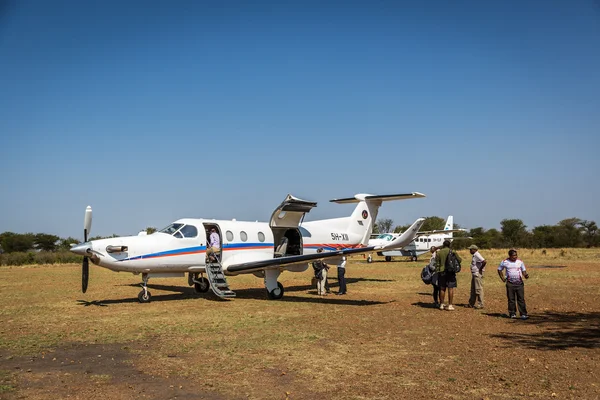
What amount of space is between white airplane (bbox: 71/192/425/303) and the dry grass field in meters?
1.11

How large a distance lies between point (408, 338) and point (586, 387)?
3725 mm

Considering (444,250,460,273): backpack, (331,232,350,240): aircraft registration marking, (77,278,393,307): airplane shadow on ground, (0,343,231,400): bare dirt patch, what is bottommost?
(0,343,231,400): bare dirt patch

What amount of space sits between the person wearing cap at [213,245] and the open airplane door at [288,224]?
7.92 ft

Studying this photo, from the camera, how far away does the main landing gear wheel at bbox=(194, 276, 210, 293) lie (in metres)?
18.4

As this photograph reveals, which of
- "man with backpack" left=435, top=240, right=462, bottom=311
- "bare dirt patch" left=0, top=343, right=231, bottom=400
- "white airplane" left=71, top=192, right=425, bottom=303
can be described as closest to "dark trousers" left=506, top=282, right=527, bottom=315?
"man with backpack" left=435, top=240, right=462, bottom=311

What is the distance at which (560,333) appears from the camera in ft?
32.4

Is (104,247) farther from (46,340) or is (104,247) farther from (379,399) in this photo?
(379,399)

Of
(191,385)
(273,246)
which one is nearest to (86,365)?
(191,385)

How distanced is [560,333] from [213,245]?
35.9ft

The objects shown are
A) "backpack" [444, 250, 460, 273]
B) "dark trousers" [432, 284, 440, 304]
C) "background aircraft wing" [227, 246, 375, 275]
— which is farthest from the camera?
"background aircraft wing" [227, 246, 375, 275]

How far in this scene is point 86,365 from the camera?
7.76 metres

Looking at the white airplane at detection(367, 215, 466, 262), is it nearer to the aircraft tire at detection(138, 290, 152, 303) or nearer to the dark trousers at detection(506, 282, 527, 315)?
the aircraft tire at detection(138, 290, 152, 303)

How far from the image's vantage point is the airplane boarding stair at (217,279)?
615 inches

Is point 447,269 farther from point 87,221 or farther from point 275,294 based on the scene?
point 87,221
